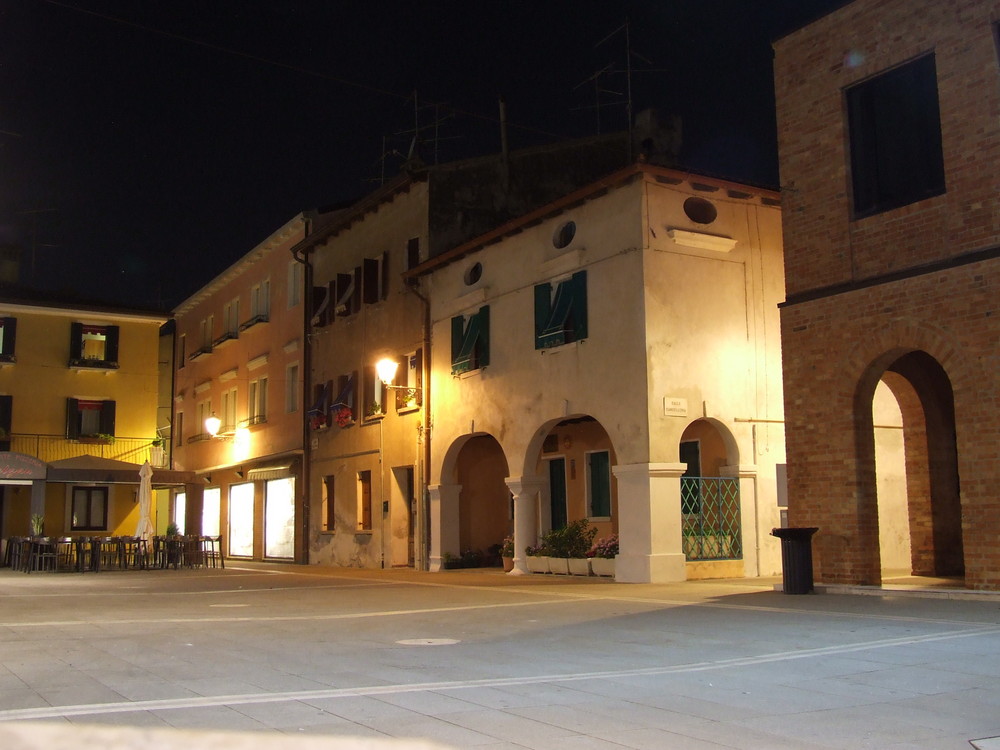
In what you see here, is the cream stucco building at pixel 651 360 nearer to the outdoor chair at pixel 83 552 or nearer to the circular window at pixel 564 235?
the circular window at pixel 564 235

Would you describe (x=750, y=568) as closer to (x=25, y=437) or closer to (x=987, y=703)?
(x=987, y=703)

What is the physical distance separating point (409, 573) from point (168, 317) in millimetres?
21796

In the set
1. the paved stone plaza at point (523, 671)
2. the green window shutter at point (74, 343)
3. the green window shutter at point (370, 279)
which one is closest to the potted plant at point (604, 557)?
the paved stone plaza at point (523, 671)

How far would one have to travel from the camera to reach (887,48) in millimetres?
13594

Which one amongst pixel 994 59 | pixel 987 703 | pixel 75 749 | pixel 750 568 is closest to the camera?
pixel 75 749

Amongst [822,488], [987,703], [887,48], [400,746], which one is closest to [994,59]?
[887,48]

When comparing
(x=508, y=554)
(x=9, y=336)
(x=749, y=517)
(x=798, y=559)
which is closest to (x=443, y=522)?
(x=508, y=554)

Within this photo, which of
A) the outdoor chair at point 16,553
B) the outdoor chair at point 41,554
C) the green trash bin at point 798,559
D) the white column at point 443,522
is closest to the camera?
the green trash bin at point 798,559

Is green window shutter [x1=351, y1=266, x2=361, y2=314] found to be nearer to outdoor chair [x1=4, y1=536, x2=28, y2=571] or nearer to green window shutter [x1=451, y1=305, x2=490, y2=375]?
green window shutter [x1=451, y1=305, x2=490, y2=375]

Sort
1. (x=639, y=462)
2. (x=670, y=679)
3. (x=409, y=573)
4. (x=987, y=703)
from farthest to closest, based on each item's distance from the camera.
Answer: (x=409, y=573) < (x=639, y=462) < (x=670, y=679) < (x=987, y=703)

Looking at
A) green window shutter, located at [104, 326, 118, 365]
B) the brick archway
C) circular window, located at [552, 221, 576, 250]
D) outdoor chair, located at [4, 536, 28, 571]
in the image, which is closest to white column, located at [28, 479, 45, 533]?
outdoor chair, located at [4, 536, 28, 571]

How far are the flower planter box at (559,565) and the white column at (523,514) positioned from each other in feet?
3.03

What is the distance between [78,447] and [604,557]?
25.1m

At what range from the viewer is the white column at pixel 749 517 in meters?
17.7
